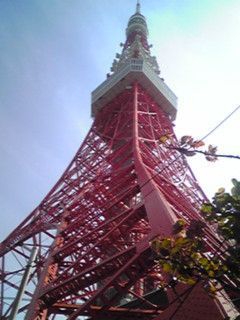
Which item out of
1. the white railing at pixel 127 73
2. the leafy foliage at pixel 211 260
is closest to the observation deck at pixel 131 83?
the white railing at pixel 127 73

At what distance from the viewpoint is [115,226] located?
22.6ft

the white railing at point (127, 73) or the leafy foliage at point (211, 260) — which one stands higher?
the white railing at point (127, 73)

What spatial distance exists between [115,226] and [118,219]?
4.69 ft

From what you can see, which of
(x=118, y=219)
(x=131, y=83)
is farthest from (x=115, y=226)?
(x=131, y=83)

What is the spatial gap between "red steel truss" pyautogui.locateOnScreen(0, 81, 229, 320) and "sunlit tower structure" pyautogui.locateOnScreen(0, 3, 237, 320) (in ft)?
0.07

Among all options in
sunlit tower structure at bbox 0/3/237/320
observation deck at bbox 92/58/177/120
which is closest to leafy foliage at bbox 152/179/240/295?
sunlit tower structure at bbox 0/3/237/320

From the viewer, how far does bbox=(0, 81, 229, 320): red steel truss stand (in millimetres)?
5545

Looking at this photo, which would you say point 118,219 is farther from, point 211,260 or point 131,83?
point 131,83

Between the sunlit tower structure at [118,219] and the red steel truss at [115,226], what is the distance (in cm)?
2

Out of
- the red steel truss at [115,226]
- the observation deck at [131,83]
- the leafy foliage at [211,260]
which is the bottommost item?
the leafy foliage at [211,260]

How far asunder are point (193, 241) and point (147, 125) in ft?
37.4

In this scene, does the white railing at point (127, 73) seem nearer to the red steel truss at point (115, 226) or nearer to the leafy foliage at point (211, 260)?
the red steel truss at point (115, 226)

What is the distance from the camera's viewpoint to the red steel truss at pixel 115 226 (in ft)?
18.2

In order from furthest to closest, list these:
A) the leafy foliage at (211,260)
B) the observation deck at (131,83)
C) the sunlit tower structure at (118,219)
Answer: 1. the observation deck at (131,83)
2. the sunlit tower structure at (118,219)
3. the leafy foliage at (211,260)
